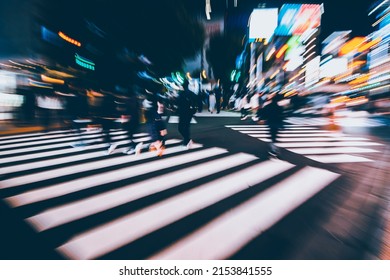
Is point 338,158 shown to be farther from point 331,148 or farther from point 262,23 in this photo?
point 262,23

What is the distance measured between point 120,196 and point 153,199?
21.0 inches

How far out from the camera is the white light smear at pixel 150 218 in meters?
2.38

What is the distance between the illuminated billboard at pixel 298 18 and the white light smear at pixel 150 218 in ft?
224

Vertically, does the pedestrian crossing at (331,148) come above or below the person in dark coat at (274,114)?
below

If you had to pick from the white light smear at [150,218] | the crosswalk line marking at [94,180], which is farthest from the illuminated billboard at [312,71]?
the white light smear at [150,218]

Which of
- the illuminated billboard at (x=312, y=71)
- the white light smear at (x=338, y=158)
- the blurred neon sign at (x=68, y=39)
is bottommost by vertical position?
the white light smear at (x=338, y=158)

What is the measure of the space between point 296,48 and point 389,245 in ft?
241

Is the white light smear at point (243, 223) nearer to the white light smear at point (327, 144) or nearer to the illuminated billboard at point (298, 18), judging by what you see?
the white light smear at point (327, 144)

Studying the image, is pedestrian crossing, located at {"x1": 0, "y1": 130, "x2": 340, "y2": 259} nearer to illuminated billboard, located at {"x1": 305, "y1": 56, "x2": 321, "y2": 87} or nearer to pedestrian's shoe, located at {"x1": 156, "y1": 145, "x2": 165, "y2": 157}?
pedestrian's shoe, located at {"x1": 156, "y1": 145, "x2": 165, "y2": 157}

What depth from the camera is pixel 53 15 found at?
17672mm

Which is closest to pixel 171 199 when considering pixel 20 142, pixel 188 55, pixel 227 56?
pixel 20 142

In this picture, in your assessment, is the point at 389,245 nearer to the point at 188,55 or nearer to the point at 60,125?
the point at 60,125

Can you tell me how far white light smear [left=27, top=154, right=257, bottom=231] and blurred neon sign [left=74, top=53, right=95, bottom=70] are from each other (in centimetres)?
1962

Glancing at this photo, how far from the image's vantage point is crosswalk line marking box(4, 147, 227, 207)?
354 centimetres
